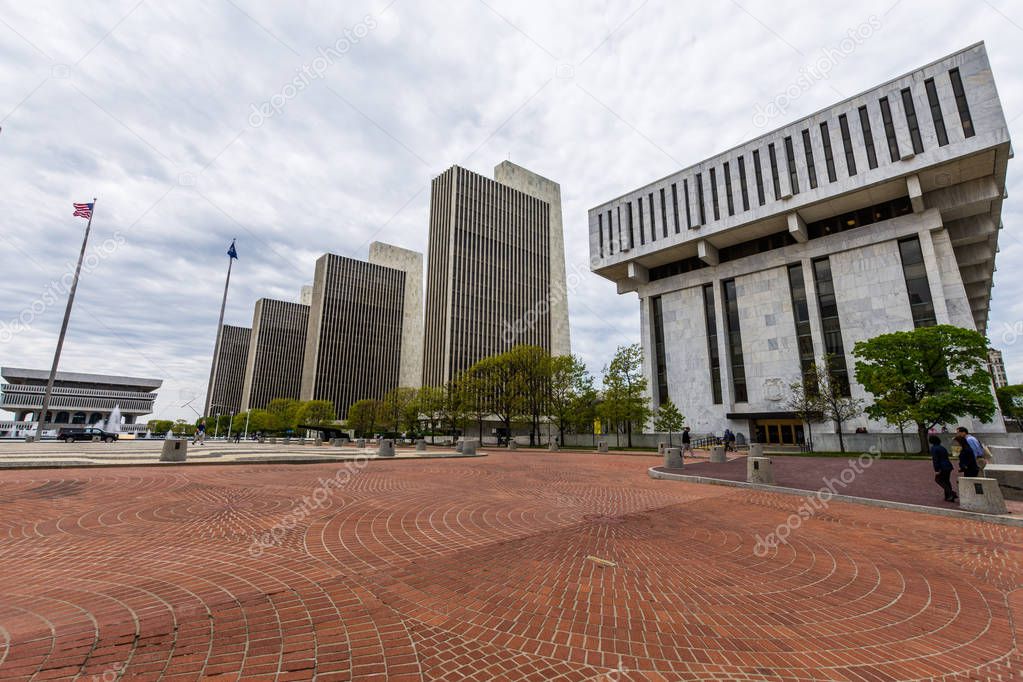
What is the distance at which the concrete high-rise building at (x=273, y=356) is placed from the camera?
396 ft

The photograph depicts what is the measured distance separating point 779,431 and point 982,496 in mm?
34362

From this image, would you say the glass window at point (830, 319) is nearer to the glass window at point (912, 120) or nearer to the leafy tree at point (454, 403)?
the glass window at point (912, 120)

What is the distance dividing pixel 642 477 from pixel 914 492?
7.39m

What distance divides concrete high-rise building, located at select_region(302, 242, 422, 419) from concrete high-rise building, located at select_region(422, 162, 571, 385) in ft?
100

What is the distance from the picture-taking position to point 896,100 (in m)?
35.4

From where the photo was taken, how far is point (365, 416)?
224 feet

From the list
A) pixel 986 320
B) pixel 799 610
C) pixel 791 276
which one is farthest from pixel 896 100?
pixel 986 320

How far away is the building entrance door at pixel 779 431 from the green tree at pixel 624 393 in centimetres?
1158

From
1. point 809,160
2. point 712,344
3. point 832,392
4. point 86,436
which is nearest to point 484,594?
point 832,392

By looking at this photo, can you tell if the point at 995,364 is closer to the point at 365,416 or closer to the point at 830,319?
the point at 830,319

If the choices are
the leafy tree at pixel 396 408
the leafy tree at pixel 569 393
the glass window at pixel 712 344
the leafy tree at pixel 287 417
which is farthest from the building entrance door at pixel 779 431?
the leafy tree at pixel 287 417

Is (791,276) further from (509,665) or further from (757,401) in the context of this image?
(509,665)

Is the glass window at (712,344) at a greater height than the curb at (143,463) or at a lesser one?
greater

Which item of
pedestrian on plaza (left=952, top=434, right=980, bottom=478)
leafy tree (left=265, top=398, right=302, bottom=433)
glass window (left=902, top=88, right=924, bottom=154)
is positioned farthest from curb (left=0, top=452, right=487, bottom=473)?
leafy tree (left=265, top=398, right=302, bottom=433)
